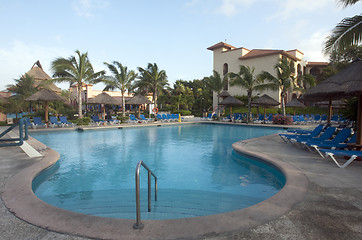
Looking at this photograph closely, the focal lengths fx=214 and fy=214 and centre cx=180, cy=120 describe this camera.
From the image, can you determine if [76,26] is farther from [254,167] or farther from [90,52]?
[254,167]

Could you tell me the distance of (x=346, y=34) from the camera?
6508 mm

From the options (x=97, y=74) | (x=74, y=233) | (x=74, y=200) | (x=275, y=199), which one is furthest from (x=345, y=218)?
(x=97, y=74)

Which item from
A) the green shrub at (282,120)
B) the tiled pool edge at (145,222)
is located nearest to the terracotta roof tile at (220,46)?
the green shrub at (282,120)

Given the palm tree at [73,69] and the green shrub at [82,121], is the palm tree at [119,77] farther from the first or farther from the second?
the green shrub at [82,121]

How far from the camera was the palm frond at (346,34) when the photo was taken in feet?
20.8

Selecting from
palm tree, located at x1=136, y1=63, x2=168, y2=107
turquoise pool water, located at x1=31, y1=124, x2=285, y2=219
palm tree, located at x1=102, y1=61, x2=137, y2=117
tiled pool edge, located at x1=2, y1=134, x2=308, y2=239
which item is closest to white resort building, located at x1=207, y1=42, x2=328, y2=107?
palm tree, located at x1=136, y1=63, x2=168, y2=107

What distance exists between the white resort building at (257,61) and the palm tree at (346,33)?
2328 cm

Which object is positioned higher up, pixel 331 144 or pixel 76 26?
pixel 76 26

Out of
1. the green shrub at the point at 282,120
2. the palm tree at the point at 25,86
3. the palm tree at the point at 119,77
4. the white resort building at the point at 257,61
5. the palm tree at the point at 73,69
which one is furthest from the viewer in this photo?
the white resort building at the point at 257,61

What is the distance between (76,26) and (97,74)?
5867 millimetres

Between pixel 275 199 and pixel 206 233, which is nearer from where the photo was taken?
pixel 206 233

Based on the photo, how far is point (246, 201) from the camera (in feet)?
14.6

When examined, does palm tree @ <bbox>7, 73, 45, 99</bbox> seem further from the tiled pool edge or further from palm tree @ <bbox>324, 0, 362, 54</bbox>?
palm tree @ <bbox>324, 0, 362, 54</bbox>

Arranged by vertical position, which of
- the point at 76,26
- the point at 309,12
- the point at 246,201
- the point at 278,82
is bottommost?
the point at 246,201
